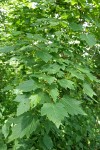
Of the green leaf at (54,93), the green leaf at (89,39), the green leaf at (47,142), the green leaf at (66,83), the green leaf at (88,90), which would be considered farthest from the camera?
the green leaf at (47,142)

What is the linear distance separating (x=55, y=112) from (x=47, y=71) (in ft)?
1.24

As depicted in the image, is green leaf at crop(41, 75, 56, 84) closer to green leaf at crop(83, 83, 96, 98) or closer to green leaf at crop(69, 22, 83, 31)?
green leaf at crop(83, 83, 96, 98)

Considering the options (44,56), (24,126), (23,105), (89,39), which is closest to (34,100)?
(23,105)

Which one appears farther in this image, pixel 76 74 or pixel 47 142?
pixel 47 142

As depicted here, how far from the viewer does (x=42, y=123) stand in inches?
87.3

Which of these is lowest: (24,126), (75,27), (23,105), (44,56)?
(24,126)

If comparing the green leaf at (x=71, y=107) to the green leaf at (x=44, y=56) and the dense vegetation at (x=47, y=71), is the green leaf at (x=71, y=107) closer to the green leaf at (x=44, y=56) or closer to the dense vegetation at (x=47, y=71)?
the dense vegetation at (x=47, y=71)

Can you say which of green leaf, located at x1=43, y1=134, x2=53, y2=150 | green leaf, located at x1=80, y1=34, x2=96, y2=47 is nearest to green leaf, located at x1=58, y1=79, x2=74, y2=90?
green leaf, located at x1=80, y1=34, x2=96, y2=47

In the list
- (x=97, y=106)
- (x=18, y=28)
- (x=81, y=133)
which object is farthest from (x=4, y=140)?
(x=97, y=106)

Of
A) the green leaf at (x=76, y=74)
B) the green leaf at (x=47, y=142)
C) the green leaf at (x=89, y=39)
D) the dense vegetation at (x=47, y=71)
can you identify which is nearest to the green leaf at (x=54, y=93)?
the dense vegetation at (x=47, y=71)

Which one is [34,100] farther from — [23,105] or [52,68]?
[52,68]

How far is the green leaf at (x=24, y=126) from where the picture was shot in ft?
5.97

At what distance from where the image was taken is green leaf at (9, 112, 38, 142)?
1.82 metres

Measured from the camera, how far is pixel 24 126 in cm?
184
